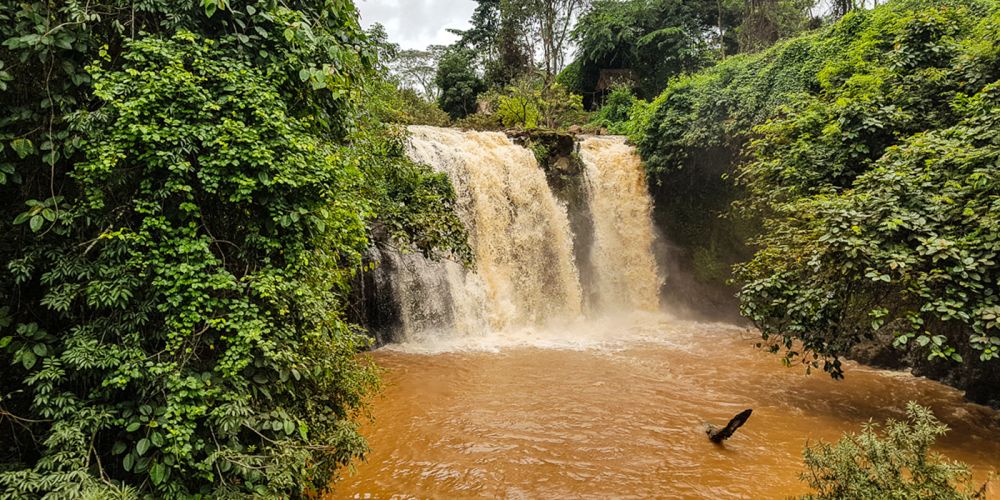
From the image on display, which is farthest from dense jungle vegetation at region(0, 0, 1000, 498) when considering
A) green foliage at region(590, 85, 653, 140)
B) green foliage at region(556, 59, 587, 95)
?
green foliage at region(556, 59, 587, 95)

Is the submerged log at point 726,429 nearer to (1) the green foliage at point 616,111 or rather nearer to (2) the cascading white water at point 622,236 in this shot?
(2) the cascading white water at point 622,236

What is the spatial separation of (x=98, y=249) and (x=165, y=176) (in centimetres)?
61

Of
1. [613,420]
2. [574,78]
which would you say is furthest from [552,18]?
[613,420]

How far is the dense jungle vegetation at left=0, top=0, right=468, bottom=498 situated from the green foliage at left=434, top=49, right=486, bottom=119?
23.1m

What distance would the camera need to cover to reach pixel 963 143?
5.48m

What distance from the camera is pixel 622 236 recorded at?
48.5ft

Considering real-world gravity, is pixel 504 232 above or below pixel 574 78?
below

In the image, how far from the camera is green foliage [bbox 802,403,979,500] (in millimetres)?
2422

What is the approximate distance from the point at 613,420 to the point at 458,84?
73.9ft

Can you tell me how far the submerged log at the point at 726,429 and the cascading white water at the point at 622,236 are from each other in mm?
8924

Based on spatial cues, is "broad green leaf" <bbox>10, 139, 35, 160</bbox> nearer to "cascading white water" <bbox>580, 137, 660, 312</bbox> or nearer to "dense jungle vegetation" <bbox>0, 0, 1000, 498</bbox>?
"dense jungle vegetation" <bbox>0, 0, 1000, 498</bbox>

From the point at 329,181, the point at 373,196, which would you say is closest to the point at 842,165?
the point at 373,196

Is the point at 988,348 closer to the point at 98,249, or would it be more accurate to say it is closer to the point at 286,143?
the point at 286,143

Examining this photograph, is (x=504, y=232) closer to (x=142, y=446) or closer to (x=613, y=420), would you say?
(x=613, y=420)
